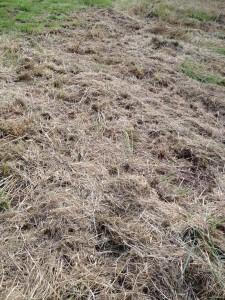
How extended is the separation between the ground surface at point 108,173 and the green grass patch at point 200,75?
32 mm

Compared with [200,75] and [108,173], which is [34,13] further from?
[108,173]

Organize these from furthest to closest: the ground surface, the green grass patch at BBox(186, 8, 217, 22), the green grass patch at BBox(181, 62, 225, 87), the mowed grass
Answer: the green grass patch at BBox(186, 8, 217, 22), the mowed grass, the green grass patch at BBox(181, 62, 225, 87), the ground surface

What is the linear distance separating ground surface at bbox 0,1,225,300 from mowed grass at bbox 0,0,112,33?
52 centimetres

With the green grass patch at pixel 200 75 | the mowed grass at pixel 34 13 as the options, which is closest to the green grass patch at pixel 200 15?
the mowed grass at pixel 34 13

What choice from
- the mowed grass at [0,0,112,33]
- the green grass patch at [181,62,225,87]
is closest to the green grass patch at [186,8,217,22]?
the mowed grass at [0,0,112,33]

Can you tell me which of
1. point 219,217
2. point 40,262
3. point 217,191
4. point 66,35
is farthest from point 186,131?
point 66,35

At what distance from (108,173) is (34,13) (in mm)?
4535

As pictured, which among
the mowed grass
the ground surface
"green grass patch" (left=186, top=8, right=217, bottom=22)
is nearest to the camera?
the ground surface

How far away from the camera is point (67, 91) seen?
3.67 m

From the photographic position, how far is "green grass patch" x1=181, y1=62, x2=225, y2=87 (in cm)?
460

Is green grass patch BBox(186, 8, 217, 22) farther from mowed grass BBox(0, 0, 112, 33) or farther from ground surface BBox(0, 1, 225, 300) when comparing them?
ground surface BBox(0, 1, 225, 300)

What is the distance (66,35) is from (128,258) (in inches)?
168

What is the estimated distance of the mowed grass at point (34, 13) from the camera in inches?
206

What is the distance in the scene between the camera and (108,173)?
8.54ft
